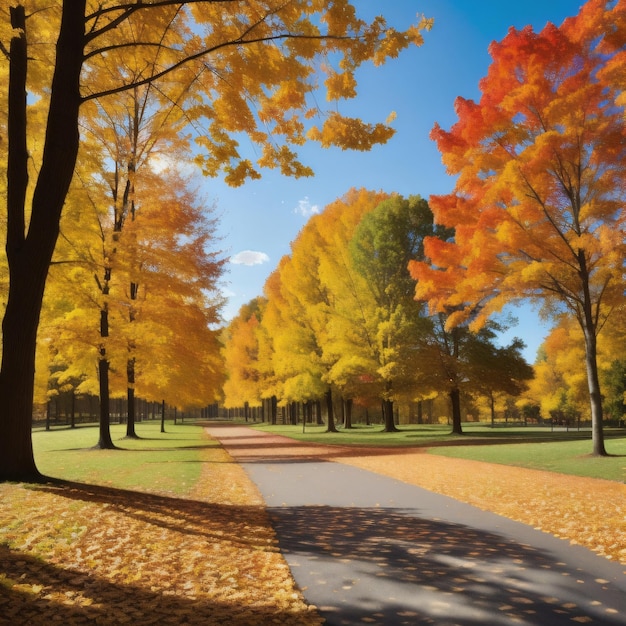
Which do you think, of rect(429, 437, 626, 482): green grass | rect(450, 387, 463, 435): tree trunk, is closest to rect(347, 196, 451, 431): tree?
rect(450, 387, 463, 435): tree trunk

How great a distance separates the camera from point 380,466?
41.9 feet

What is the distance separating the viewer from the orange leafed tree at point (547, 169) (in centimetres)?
1227

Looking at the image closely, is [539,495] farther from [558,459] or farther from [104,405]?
[104,405]

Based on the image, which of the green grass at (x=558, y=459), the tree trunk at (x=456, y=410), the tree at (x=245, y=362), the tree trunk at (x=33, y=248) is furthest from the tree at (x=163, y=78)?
the tree at (x=245, y=362)

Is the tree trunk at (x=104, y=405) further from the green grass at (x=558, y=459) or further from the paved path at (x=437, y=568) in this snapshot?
the paved path at (x=437, y=568)

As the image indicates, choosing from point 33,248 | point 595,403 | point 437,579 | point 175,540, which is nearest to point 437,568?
point 437,579

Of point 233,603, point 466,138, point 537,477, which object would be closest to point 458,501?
point 537,477

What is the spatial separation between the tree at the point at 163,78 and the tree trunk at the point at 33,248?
0.01 metres

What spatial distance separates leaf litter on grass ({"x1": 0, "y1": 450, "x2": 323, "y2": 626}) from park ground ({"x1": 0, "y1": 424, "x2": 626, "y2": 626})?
0.04ft

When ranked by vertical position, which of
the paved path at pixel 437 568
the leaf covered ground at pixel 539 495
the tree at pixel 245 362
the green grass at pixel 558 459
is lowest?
the green grass at pixel 558 459

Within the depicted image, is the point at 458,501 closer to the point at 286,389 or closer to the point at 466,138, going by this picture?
the point at 466,138

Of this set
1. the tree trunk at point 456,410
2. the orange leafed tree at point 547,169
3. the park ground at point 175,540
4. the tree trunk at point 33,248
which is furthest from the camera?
the tree trunk at point 456,410

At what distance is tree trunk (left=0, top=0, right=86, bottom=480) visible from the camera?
277 inches

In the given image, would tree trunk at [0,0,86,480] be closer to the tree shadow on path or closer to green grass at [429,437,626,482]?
the tree shadow on path
